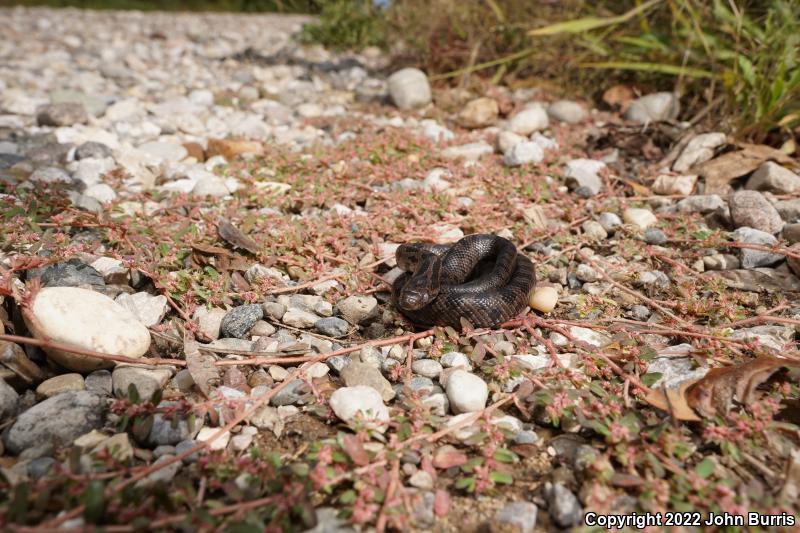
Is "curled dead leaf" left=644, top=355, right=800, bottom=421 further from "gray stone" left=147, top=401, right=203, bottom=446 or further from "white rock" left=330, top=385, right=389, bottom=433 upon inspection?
"gray stone" left=147, top=401, right=203, bottom=446

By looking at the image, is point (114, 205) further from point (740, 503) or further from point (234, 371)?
point (740, 503)

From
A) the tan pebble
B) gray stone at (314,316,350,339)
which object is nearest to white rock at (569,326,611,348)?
the tan pebble

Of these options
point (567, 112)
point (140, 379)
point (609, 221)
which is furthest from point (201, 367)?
point (567, 112)

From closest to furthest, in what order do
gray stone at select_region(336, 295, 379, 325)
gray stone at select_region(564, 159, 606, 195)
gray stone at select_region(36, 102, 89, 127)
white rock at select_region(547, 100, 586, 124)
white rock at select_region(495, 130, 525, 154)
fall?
gray stone at select_region(336, 295, 379, 325), gray stone at select_region(564, 159, 606, 195), white rock at select_region(495, 130, 525, 154), gray stone at select_region(36, 102, 89, 127), white rock at select_region(547, 100, 586, 124)

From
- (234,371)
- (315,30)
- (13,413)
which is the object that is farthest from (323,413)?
A: (315,30)

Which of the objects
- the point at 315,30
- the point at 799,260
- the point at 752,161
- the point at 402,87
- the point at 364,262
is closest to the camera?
the point at 799,260

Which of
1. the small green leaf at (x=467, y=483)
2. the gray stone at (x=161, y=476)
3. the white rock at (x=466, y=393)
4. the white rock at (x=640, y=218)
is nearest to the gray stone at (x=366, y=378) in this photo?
the white rock at (x=466, y=393)
